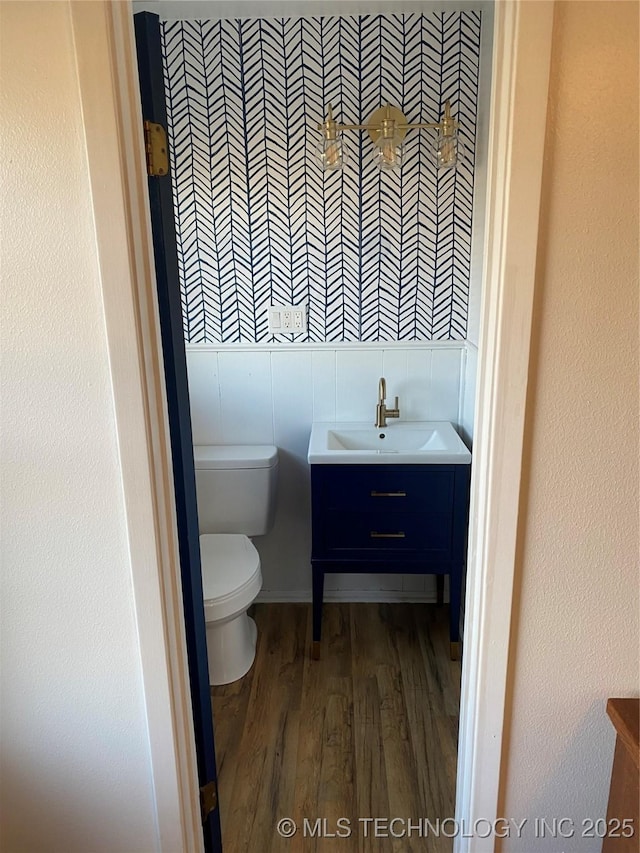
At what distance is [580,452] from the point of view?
106 centimetres

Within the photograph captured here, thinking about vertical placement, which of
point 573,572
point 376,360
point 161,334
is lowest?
point 573,572

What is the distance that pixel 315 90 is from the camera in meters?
2.15

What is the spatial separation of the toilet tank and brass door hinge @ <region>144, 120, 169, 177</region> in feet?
4.48

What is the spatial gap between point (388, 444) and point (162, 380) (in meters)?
1.40

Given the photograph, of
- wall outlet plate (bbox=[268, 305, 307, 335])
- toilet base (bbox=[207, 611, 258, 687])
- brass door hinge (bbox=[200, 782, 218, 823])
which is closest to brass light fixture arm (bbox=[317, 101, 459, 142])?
wall outlet plate (bbox=[268, 305, 307, 335])

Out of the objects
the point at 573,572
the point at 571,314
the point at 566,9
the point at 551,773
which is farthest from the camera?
the point at 551,773

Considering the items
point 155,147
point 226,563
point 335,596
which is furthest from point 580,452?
point 335,596

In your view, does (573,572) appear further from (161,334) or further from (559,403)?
(161,334)

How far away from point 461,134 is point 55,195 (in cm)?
167

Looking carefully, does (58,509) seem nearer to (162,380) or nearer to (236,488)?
(162,380)

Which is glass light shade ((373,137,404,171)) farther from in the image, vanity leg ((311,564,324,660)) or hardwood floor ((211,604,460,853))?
hardwood floor ((211,604,460,853))

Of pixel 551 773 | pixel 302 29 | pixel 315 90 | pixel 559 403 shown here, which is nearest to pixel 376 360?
pixel 315 90

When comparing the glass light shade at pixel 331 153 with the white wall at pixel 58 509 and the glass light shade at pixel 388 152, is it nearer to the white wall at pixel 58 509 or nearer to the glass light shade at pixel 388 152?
the glass light shade at pixel 388 152

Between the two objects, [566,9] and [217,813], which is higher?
[566,9]
